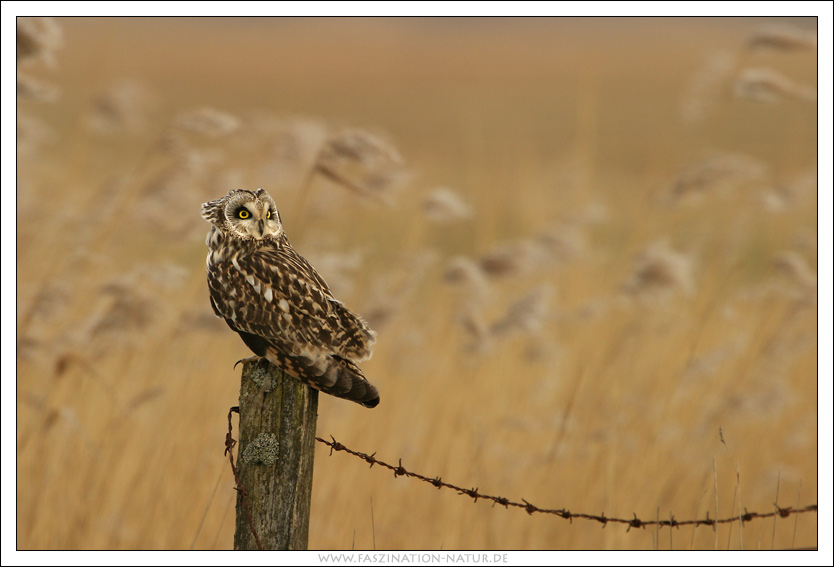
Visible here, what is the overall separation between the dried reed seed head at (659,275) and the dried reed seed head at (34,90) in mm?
2680

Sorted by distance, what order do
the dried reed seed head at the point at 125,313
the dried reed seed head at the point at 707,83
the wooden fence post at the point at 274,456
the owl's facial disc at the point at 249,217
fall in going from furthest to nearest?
1. the dried reed seed head at the point at 707,83
2. the dried reed seed head at the point at 125,313
3. the owl's facial disc at the point at 249,217
4. the wooden fence post at the point at 274,456

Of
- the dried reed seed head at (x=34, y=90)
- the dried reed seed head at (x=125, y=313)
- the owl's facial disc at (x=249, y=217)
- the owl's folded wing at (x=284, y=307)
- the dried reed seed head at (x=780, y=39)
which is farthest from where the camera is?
the dried reed seed head at (x=780, y=39)

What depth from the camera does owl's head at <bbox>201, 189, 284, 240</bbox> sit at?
6.07ft

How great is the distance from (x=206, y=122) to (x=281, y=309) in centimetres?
145

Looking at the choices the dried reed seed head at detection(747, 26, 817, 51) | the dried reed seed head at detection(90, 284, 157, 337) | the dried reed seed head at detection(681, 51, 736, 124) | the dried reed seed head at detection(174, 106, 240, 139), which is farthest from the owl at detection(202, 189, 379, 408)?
the dried reed seed head at detection(681, 51, 736, 124)

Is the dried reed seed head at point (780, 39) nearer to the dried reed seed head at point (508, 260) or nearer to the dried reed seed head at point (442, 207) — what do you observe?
the dried reed seed head at point (508, 260)

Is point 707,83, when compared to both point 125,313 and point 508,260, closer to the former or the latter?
point 508,260

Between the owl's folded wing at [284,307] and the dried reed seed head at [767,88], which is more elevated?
the dried reed seed head at [767,88]

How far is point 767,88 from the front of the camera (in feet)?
10.7

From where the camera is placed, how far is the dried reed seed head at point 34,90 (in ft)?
8.85

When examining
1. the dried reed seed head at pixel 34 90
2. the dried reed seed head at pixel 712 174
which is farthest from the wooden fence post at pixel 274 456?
the dried reed seed head at pixel 712 174

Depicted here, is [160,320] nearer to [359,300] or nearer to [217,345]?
[217,345]

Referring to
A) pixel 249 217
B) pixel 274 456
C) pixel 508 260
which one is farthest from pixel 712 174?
pixel 274 456

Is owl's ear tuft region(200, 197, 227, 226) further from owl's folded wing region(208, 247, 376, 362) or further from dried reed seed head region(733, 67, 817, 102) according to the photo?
dried reed seed head region(733, 67, 817, 102)
